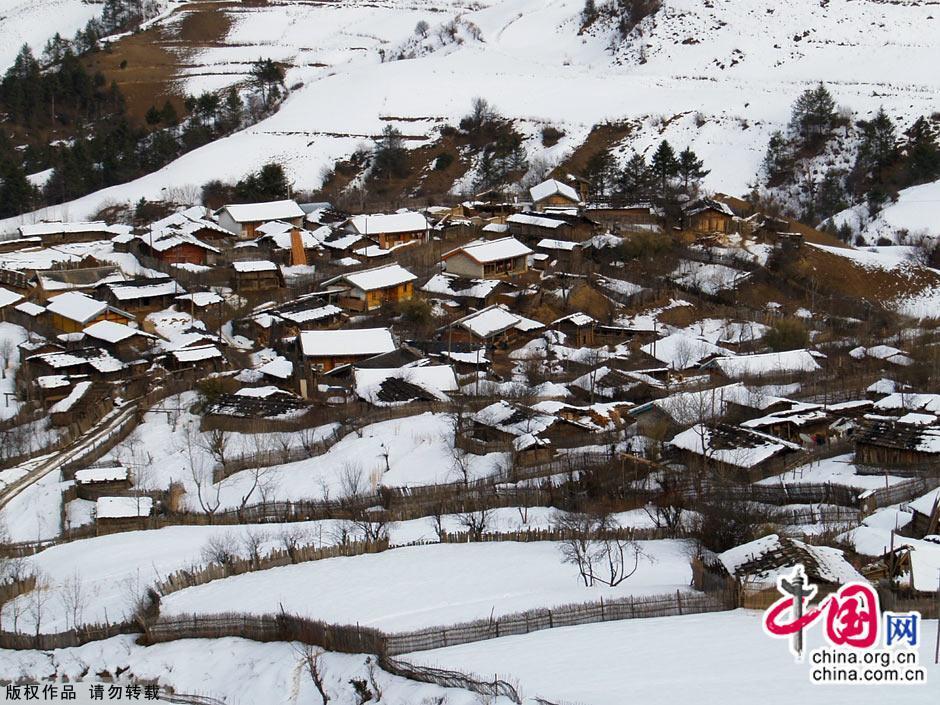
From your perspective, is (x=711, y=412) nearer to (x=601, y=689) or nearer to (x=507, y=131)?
(x=601, y=689)

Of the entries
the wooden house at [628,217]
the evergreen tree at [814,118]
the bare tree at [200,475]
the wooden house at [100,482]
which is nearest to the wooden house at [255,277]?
the bare tree at [200,475]

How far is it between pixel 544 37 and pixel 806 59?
911 inches

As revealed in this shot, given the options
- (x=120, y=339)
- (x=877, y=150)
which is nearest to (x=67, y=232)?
(x=120, y=339)

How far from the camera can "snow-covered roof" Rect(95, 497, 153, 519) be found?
21891 millimetres

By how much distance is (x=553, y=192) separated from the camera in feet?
155

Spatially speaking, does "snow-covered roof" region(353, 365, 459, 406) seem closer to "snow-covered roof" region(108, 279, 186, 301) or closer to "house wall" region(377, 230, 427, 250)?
"snow-covered roof" region(108, 279, 186, 301)

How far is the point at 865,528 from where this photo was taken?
1809 cm

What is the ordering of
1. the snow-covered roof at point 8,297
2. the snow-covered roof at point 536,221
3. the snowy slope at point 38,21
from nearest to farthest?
the snow-covered roof at point 8,297 < the snow-covered roof at point 536,221 < the snowy slope at point 38,21

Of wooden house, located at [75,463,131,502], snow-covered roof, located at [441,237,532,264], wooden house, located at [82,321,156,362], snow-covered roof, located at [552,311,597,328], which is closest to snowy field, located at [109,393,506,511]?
wooden house, located at [75,463,131,502]

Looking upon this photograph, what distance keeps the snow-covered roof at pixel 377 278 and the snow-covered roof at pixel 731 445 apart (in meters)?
16.2

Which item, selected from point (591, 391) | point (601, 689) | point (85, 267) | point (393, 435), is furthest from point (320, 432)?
point (85, 267)

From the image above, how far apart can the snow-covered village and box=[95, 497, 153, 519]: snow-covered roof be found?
0.07 metres

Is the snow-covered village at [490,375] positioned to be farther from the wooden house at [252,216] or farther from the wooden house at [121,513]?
the wooden house at [252,216]

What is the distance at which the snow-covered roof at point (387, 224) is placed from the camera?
146 feet
